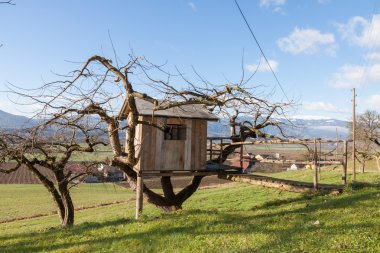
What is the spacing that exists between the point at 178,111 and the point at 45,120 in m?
5.44

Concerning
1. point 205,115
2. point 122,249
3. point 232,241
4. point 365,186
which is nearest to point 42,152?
point 205,115

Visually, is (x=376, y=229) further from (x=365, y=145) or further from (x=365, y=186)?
(x=365, y=145)

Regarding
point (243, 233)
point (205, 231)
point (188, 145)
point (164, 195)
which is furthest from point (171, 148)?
point (243, 233)

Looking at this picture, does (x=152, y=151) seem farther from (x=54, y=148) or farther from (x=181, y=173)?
(x=54, y=148)

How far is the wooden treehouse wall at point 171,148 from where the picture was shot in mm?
14797

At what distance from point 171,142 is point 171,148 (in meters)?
0.26

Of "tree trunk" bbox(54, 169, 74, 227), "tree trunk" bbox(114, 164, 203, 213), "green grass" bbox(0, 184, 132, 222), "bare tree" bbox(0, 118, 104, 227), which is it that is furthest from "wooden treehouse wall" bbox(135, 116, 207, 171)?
"green grass" bbox(0, 184, 132, 222)

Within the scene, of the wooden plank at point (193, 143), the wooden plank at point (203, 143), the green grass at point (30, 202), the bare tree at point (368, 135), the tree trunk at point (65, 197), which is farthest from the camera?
the green grass at point (30, 202)

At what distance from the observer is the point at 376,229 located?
7297 mm

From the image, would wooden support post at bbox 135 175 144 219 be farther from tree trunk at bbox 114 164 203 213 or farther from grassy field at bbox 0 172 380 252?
grassy field at bbox 0 172 380 252

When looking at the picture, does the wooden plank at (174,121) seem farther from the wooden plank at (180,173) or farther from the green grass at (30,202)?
the green grass at (30,202)

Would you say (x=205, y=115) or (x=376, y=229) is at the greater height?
(x=205, y=115)

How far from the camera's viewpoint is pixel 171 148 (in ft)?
49.9

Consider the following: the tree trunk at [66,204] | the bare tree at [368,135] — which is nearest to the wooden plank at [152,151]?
the tree trunk at [66,204]
